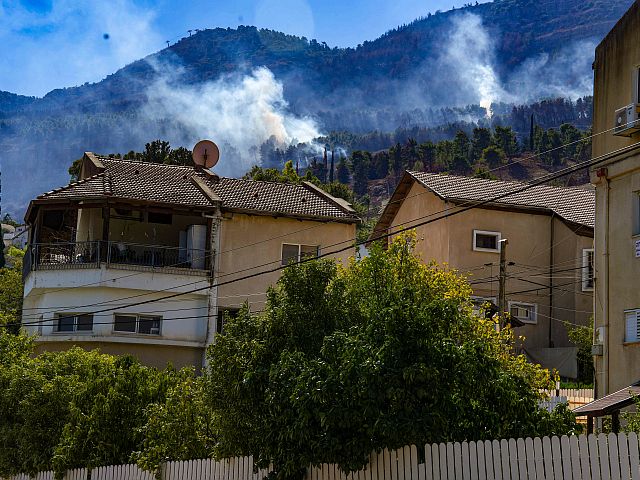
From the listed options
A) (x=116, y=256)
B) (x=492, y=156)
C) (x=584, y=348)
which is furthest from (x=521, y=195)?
(x=492, y=156)

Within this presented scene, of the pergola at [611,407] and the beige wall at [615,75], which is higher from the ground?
the beige wall at [615,75]

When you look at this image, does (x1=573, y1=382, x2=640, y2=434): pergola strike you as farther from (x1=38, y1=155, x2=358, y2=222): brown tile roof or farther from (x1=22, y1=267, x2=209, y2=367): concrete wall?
(x1=38, y1=155, x2=358, y2=222): brown tile roof

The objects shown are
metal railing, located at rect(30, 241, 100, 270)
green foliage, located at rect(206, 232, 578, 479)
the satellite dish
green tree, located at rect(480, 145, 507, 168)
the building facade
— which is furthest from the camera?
green tree, located at rect(480, 145, 507, 168)

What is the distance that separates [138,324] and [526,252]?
17.1 meters

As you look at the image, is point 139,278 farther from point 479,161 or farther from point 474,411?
point 479,161

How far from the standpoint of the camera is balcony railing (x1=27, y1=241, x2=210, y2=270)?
45.1 metres

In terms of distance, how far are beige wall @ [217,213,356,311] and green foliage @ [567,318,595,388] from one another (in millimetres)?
9825

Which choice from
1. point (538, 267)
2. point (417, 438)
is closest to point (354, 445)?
point (417, 438)

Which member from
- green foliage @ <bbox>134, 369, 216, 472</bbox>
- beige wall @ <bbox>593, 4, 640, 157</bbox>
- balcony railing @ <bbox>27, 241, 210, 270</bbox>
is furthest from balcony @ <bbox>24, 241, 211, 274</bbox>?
beige wall @ <bbox>593, 4, 640, 157</bbox>

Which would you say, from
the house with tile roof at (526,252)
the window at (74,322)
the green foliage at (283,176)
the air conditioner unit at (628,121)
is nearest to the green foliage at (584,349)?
the house with tile roof at (526,252)

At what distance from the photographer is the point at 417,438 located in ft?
59.1

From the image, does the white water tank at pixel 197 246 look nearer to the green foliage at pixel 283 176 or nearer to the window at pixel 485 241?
the window at pixel 485 241

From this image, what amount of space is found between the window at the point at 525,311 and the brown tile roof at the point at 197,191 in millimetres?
8300

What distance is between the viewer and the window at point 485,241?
49281 mm
